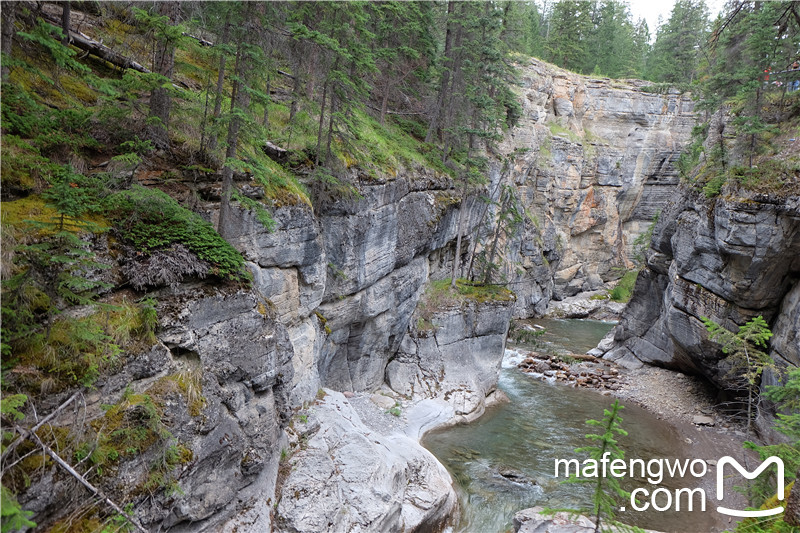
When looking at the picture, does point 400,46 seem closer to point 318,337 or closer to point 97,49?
point 97,49

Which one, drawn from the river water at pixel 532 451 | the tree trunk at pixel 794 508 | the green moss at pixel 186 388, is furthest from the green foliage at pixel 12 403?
the river water at pixel 532 451

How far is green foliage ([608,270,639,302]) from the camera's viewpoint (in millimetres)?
47625

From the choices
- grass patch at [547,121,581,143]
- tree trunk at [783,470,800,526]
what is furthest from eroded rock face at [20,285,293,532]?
grass patch at [547,121,581,143]

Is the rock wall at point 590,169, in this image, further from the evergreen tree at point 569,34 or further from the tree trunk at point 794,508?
the tree trunk at point 794,508

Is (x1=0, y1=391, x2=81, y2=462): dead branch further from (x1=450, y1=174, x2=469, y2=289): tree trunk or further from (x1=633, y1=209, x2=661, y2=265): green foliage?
(x1=633, y1=209, x2=661, y2=265): green foliage

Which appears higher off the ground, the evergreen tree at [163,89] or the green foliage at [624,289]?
the evergreen tree at [163,89]

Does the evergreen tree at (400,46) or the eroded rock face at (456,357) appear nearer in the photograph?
the eroded rock face at (456,357)

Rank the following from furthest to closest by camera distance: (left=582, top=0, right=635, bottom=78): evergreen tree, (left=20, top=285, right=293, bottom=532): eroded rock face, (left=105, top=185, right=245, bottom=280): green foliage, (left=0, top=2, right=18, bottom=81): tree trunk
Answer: (left=582, top=0, right=635, bottom=78): evergreen tree < (left=105, top=185, right=245, bottom=280): green foliage < (left=0, top=2, right=18, bottom=81): tree trunk < (left=20, top=285, right=293, bottom=532): eroded rock face

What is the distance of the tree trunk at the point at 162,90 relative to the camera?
34.0 feet

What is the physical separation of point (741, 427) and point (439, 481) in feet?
51.6

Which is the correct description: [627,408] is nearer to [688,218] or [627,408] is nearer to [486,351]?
[486,351]

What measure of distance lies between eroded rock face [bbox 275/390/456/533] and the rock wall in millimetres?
34091

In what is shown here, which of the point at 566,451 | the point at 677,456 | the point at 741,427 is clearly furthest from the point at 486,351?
the point at 741,427

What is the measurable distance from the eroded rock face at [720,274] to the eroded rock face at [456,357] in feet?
30.7
